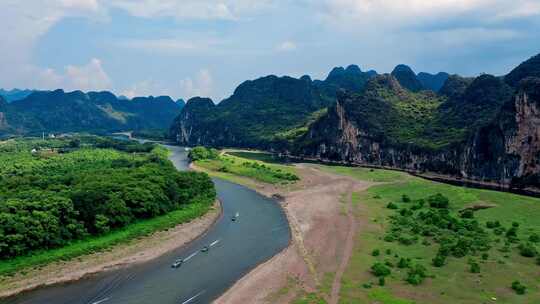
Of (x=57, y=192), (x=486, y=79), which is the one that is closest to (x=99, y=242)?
(x=57, y=192)

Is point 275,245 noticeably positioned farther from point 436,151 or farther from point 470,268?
point 436,151

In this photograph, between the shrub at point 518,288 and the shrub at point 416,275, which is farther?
the shrub at point 416,275

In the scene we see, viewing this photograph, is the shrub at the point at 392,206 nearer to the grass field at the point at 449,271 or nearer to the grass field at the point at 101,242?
the grass field at the point at 449,271

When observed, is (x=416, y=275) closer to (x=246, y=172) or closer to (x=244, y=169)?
(x=246, y=172)

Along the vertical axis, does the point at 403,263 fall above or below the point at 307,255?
above

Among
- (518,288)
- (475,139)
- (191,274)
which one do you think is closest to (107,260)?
(191,274)

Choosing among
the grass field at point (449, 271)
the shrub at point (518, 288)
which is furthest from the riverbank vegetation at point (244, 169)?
the shrub at point (518, 288)
